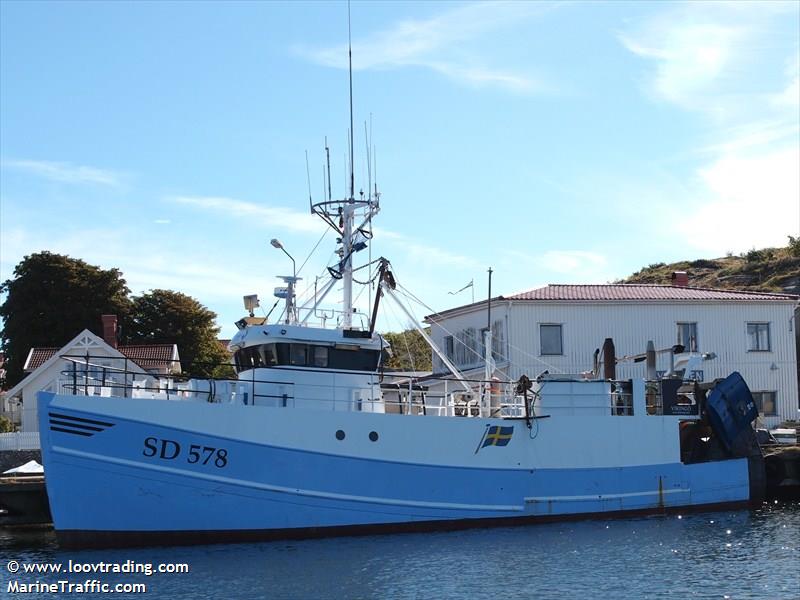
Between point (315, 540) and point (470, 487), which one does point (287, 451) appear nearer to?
point (315, 540)

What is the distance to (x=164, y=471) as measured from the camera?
1748 centimetres

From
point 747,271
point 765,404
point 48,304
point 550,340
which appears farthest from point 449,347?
point 747,271

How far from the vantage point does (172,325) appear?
164ft

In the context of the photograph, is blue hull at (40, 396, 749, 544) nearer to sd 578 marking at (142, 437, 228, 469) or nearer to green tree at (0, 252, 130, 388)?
sd 578 marking at (142, 437, 228, 469)

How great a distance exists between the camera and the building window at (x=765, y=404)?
32.2 metres

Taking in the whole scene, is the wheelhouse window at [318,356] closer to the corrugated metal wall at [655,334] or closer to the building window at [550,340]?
the corrugated metal wall at [655,334]

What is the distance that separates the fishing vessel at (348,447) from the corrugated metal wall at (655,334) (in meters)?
7.91

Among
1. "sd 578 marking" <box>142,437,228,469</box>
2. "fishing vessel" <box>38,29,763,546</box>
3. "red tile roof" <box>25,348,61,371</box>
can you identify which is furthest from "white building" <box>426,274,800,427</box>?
"red tile roof" <box>25,348,61,371</box>

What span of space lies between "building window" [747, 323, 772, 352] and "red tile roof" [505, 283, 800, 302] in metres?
0.87

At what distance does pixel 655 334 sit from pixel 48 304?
28156mm

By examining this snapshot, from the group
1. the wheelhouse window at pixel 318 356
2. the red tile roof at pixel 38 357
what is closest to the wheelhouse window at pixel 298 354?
the wheelhouse window at pixel 318 356

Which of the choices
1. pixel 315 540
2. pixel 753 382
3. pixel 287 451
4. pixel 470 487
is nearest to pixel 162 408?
pixel 287 451

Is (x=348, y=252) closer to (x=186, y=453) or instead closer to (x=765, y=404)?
(x=186, y=453)

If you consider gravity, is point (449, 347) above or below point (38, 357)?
below
